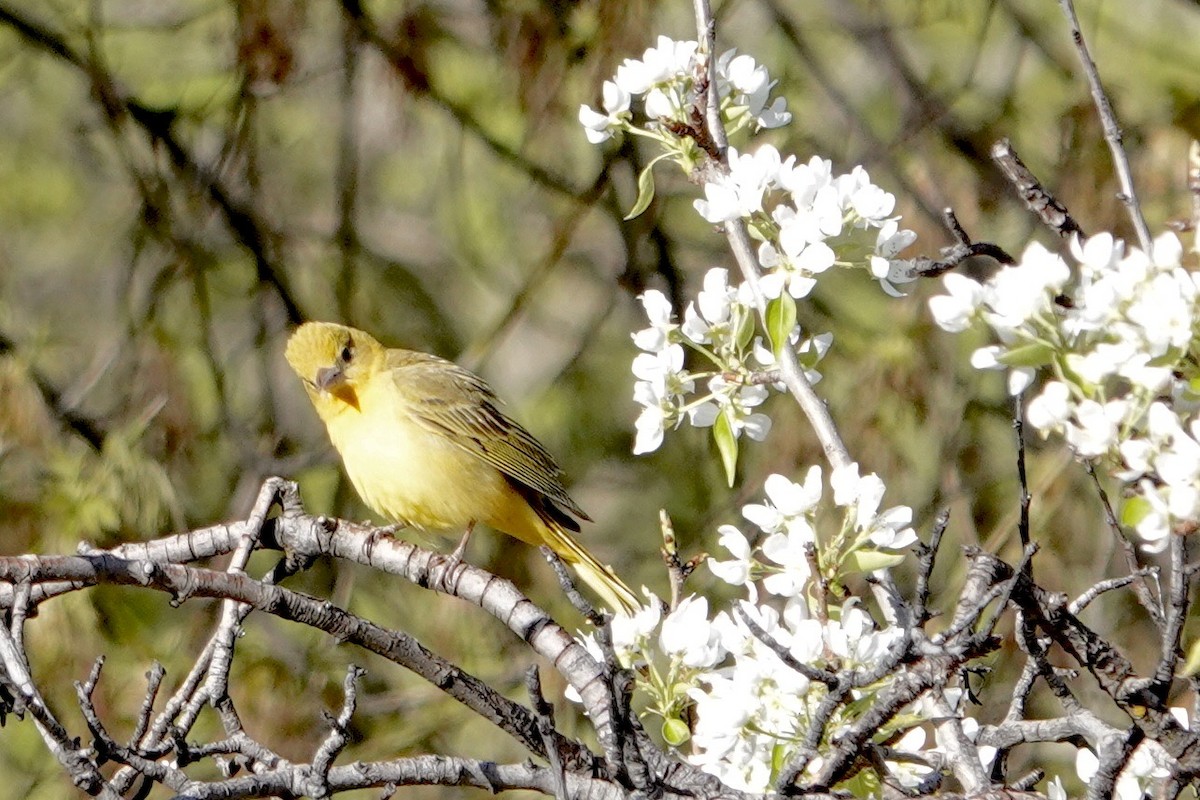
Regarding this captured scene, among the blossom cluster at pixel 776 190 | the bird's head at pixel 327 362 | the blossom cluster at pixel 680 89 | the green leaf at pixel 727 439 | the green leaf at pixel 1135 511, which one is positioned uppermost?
the bird's head at pixel 327 362

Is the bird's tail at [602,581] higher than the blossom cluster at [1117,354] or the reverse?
higher

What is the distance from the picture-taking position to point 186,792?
1.73 metres

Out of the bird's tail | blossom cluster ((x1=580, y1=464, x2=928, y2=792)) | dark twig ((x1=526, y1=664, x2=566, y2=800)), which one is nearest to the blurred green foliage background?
the bird's tail

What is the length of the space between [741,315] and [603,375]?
5.34 meters

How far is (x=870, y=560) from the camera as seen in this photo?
1.78 m

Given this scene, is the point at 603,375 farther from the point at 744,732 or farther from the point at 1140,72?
the point at 744,732

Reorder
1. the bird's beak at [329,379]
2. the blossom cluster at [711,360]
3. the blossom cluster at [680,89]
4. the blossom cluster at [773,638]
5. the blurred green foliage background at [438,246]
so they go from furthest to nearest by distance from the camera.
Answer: the blurred green foliage background at [438,246] < the bird's beak at [329,379] < the blossom cluster at [680,89] < the blossom cluster at [711,360] < the blossom cluster at [773,638]

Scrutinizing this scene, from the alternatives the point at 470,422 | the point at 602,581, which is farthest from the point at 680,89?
the point at 470,422

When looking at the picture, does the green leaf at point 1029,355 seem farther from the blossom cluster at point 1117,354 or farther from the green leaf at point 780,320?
the green leaf at point 780,320

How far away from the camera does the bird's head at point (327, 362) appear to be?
188 inches

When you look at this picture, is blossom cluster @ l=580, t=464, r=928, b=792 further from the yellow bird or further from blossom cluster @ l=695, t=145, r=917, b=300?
the yellow bird

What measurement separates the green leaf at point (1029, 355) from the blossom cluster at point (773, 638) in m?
0.34

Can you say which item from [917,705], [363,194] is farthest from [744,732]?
[363,194]

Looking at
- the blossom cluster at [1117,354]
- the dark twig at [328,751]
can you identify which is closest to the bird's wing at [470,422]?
the dark twig at [328,751]
